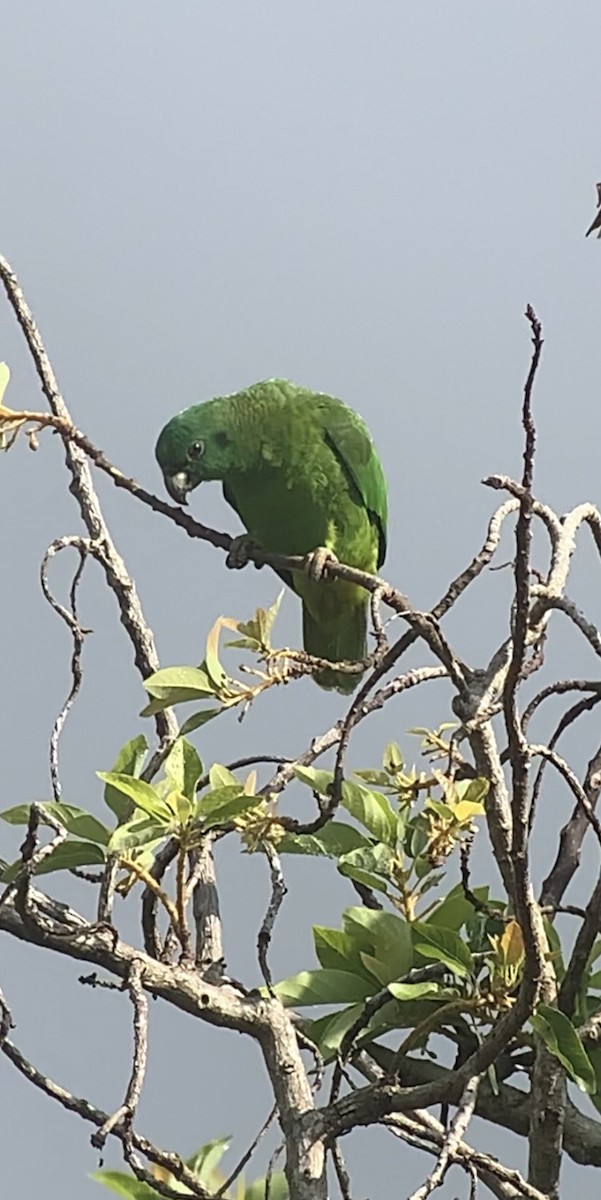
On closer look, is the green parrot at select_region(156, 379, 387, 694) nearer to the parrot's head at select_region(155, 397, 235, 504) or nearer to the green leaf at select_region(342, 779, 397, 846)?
the parrot's head at select_region(155, 397, 235, 504)

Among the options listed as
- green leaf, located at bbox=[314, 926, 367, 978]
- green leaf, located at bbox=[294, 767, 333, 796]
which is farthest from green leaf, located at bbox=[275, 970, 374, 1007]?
green leaf, located at bbox=[294, 767, 333, 796]

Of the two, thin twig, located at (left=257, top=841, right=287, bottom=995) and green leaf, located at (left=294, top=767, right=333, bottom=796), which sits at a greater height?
green leaf, located at (left=294, top=767, right=333, bottom=796)

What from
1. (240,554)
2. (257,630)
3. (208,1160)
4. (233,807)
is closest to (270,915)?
(233,807)

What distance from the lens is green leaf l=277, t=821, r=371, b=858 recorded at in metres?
0.83

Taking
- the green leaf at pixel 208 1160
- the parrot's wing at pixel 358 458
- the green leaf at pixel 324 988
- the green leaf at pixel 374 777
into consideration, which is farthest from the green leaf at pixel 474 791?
the parrot's wing at pixel 358 458

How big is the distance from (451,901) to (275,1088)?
166 mm

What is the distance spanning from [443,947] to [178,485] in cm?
102

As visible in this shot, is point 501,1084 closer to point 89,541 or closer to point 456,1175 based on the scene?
point 89,541

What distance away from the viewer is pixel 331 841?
0.84m

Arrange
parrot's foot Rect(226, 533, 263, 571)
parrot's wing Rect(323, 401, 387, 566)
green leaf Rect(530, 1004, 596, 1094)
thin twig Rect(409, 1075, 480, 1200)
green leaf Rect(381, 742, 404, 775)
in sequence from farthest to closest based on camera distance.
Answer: parrot's wing Rect(323, 401, 387, 566)
parrot's foot Rect(226, 533, 263, 571)
green leaf Rect(381, 742, 404, 775)
green leaf Rect(530, 1004, 596, 1094)
thin twig Rect(409, 1075, 480, 1200)

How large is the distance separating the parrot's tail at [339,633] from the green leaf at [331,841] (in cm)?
99

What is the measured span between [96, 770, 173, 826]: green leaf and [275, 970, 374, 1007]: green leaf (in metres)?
0.15

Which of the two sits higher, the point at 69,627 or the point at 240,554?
the point at 240,554

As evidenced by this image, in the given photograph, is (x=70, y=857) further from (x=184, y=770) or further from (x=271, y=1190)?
(x=271, y=1190)
